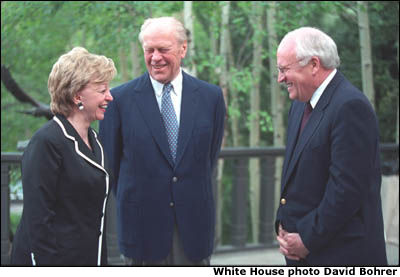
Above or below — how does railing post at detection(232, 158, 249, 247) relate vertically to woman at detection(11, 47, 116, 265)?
below

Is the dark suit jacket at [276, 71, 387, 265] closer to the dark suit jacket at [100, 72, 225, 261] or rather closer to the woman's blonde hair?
the dark suit jacket at [100, 72, 225, 261]

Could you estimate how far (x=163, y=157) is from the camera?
149 inches

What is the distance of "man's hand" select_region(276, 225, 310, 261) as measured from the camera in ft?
10.3

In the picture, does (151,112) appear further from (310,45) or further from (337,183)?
(337,183)

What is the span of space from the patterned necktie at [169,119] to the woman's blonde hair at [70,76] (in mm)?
813

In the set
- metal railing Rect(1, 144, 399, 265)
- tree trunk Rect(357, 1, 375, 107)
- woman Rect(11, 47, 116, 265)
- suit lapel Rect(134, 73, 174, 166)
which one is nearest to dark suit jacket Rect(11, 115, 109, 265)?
woman Rect(11, 47, 116, 265)

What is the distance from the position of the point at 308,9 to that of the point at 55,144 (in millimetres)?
8038

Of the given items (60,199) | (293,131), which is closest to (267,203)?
(293,131)

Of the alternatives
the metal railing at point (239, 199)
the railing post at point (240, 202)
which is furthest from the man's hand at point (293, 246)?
the railing post at point (240, 202)

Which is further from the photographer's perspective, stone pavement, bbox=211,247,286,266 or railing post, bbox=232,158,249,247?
railing post, bbox=232,158,249,247

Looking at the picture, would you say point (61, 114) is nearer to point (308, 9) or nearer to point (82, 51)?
point (82, 51)

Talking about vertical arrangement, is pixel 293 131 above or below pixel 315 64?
below

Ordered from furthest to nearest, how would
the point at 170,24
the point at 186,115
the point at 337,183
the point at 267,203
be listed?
the point at 267,203, the point at 186,115, the point at 170,24, the point at 337,183

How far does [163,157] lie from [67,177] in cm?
92
